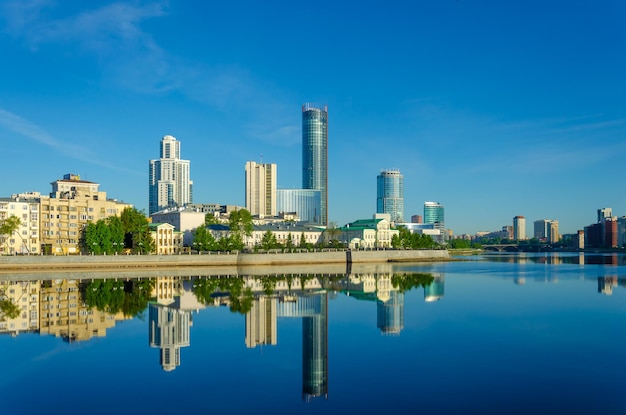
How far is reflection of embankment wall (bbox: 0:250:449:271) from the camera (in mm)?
67500

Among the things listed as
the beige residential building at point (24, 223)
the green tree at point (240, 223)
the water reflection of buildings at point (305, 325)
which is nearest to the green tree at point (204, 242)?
the green tree at point (240, 223)

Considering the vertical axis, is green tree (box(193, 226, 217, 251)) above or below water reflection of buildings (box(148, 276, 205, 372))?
above

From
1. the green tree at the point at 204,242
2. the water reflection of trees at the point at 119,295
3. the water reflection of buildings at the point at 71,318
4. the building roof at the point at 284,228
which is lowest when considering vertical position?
the water reflection of trees at the point at 119,295

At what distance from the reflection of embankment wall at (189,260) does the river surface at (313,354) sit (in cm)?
2721

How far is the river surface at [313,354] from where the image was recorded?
51.9 feet

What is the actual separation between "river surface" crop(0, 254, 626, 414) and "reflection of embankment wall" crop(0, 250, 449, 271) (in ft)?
89.3

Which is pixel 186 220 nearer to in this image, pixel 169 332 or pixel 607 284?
pixel 607 284

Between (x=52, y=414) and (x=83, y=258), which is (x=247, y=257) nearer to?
(x=83, y=258)

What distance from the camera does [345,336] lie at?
25.6 m

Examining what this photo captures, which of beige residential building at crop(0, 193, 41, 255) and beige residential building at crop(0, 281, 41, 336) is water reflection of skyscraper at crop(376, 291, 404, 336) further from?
beige residential building at crop(0, 193, 41, 255)

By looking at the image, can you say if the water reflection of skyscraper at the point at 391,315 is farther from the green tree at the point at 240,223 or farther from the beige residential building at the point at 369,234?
the beige residential building at the point at 369,234

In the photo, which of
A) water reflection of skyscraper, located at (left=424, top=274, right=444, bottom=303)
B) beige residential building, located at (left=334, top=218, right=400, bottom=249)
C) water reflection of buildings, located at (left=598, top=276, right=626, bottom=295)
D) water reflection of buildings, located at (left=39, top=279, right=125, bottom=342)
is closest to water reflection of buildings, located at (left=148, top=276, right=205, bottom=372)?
water reflection of buildings, located at (left=39, top=279, right=125, bottom=342)

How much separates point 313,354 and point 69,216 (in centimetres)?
7945

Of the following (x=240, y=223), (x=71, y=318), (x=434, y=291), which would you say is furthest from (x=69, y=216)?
(x=71, y=318)
